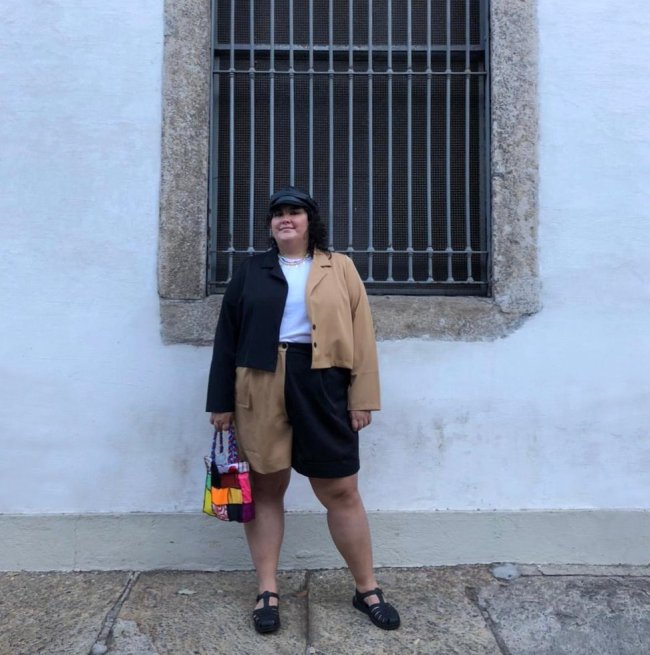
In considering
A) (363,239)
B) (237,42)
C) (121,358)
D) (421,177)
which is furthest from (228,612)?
(237,42)

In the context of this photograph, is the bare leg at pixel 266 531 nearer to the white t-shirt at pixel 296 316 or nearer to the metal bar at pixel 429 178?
the white t-shirt at pixel 296 316

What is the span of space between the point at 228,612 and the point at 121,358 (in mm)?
1225

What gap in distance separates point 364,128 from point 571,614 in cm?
242

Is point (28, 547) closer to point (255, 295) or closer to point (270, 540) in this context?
point (270, 540)

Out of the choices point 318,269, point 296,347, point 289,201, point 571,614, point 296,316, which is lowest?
point 571,614

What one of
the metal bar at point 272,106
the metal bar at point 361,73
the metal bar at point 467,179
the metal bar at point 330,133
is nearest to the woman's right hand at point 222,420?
the metal bar at point 330,133

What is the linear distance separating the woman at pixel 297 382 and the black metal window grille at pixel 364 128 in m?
0.69

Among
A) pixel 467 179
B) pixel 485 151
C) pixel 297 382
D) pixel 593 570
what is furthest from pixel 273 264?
pixel 593 570

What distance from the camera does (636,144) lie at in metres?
3.37

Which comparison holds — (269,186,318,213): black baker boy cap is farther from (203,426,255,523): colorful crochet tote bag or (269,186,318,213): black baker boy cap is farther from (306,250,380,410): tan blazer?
(203,426,255,523): colorful crochet tote bag

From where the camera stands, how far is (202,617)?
291cm

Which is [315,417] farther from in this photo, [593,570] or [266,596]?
[593,570]

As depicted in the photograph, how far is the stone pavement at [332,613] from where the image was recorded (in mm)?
2732

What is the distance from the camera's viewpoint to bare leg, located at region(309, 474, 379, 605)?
280 cm
